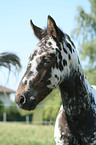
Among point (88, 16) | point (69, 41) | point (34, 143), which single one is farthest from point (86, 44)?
point (69, 41)

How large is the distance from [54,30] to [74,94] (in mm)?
801

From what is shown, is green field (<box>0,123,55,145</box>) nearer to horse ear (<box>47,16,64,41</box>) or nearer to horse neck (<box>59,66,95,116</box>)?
horse neck (<box>59,66,95,116</box>)

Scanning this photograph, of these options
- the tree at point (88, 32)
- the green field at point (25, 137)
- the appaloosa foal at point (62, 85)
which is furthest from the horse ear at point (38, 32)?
the tree at point (88, 32)

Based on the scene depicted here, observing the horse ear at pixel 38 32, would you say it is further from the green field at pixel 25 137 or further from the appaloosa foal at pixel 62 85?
the green field at pixel 25 137

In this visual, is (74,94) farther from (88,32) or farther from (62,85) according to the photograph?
(88,32)

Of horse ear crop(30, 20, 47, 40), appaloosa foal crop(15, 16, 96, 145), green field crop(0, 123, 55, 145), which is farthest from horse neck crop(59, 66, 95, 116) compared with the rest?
green field crop(0, 123, 55, 145)

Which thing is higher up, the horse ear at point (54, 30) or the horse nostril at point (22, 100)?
the horse ear at point (54, 30)

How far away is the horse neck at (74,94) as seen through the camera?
2.41 metres

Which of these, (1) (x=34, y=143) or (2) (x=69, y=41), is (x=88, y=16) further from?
(2) (x=69, y=41)

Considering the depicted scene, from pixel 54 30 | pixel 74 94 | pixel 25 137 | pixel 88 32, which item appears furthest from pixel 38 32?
pixel 88 32

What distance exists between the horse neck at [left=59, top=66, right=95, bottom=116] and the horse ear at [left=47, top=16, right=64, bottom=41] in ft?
1.46

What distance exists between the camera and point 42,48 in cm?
223

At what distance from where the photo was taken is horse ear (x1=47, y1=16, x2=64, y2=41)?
7.41 ft

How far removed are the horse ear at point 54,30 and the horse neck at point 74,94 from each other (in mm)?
447
